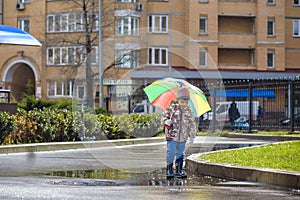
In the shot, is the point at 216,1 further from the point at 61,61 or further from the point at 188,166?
the point at 188,166

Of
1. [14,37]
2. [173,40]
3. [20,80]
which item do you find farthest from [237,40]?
[14,37]

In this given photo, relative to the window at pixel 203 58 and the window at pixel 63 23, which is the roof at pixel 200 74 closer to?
the window at pixel 203 58

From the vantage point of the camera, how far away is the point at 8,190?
9.80 meters

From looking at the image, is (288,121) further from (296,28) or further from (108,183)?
(296,28)

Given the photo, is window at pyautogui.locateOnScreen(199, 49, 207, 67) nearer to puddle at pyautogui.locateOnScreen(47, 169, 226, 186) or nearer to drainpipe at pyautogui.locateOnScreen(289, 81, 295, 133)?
drainpipe at pyautogui.locateOnScreen(289, 81, 295, 133)

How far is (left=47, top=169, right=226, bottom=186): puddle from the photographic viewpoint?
1160 centimetres

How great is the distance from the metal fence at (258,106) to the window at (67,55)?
15.2m

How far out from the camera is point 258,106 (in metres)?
32.6

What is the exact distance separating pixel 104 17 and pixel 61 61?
23.6ft

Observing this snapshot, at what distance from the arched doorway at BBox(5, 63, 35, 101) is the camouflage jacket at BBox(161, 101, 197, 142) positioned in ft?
159

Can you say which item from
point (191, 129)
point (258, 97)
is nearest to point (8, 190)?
point (191, 129)

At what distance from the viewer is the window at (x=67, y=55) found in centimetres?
5172

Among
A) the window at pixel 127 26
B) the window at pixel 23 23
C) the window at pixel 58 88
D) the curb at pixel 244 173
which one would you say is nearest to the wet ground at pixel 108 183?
the curb at pixel 244 173

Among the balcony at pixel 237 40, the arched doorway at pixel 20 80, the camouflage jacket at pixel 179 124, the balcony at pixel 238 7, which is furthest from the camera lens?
the arched doorway at pixel 20 80
